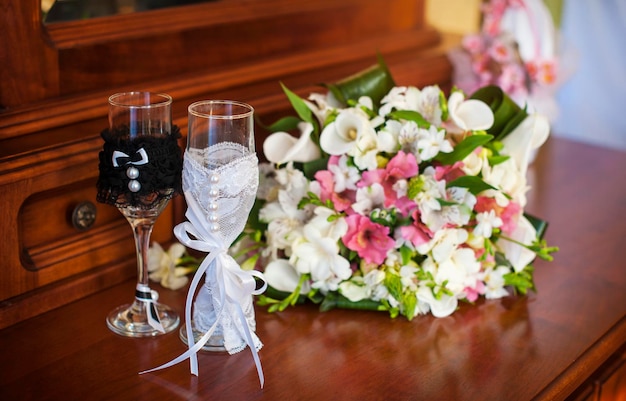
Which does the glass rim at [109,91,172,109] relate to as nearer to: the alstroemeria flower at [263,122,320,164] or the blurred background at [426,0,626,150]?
the alstroemeria flower at [263,122,320,164]

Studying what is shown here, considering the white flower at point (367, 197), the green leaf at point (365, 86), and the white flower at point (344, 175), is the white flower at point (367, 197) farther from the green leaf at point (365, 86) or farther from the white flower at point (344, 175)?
the green leaf at point (365, 86)

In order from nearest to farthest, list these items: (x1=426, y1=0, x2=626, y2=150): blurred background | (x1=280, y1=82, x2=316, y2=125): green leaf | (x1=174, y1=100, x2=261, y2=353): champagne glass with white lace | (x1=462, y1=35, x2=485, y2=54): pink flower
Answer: (x1=174, y1=100, x2=261, y2=353): champagne glass with white lace < (x1=280, y1=82, x2=316, y2=125): green leaf < (x1=462, y1=35, x2=485, y2=54): pink flower < (x1=426, y1=0, x2=626, y2=150): blurred background

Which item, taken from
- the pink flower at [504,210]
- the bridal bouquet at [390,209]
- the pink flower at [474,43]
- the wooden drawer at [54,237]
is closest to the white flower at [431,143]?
the bridal bouquet at [390,209]

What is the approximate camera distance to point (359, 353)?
1086mm

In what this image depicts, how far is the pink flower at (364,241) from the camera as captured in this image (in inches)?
45.1

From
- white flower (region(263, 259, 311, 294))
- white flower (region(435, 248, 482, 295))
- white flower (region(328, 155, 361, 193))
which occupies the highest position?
white flower (region(328, 155, 361, 193))

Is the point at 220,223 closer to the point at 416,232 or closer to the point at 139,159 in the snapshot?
the point at 139,159

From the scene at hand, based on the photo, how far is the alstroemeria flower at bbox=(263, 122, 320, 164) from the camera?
1188 mm

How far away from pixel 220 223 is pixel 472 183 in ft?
1.19

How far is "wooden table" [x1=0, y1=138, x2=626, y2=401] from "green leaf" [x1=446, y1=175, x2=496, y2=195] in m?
0.19

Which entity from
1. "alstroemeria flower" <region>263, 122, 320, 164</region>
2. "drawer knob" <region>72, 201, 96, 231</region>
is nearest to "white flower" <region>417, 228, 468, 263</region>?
"alstroemeria flower" <region>263, 122, 320, 164</region>

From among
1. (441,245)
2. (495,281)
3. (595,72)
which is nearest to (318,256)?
(441,245)

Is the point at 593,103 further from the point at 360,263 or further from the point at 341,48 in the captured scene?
the point at 360,263

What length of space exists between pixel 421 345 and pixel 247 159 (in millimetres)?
350
